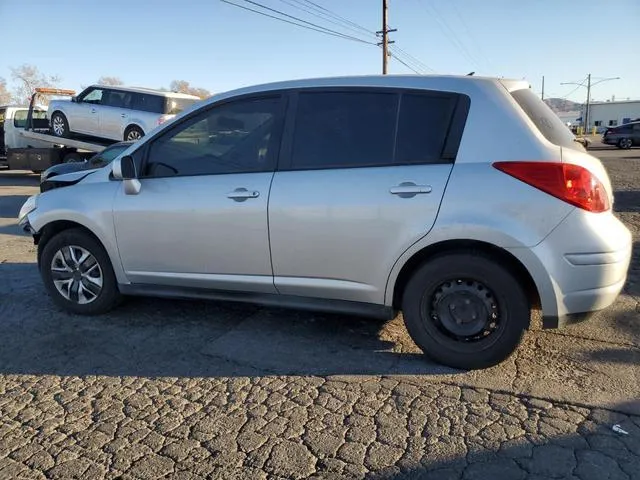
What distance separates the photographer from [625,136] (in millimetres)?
30859

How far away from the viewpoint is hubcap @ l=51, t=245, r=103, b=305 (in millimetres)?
4590

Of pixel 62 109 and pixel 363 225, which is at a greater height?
pixel 62 109

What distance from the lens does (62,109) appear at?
15.2 m

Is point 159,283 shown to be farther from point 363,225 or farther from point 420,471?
point 420,471

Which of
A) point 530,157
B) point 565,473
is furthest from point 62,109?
point 565,473

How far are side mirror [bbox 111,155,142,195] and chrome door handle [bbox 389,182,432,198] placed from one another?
6.72 ft

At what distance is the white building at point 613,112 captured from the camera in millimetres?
87000

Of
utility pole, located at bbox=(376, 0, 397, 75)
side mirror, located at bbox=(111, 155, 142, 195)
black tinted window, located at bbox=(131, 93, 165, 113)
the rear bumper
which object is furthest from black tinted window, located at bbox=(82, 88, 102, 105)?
utility pole, located at bbox=(376, 0, 397, 75)

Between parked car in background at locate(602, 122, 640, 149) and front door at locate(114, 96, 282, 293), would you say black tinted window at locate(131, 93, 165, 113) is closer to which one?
front door at locate(114, 96, 282, 293)

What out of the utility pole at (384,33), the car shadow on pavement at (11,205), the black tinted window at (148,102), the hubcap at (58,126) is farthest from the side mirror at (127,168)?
Answer: the utility pole at (384,33)

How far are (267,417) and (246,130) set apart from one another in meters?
2.07

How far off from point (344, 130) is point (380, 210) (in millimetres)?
652

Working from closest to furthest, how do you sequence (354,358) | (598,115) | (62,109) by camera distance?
(354,358) < (62,109) < (598,115)

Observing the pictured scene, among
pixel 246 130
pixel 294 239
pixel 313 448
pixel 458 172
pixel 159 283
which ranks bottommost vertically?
pixel 313 448
